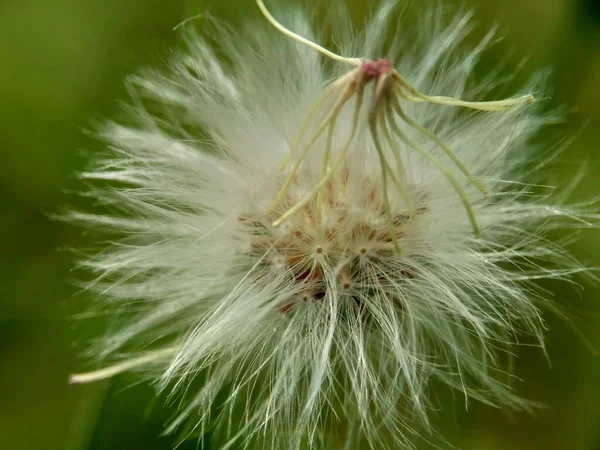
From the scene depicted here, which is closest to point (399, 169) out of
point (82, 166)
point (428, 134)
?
point (428, 134)

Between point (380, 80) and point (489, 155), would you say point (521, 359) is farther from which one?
point (380, 80)

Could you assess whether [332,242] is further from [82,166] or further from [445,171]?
[82,166]

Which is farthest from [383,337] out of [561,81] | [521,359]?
[561,81]

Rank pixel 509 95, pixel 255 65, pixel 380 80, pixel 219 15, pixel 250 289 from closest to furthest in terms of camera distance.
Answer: pixel 380 80, pixel 250 289, pixel 255 65, pixel 509 95, pixel 219 15

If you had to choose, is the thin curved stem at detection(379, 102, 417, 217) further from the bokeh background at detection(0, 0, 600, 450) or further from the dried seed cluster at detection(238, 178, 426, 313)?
the bokeh background at detection(0, 0, 600, 450)

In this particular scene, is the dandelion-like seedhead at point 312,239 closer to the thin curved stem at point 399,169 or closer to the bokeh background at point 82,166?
the thin curved stem at point 399,169

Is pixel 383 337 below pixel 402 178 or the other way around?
below

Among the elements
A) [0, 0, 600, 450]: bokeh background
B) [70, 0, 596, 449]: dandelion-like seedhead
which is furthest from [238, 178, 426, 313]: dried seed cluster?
[0, 0, 600, 450]: bokeh background
